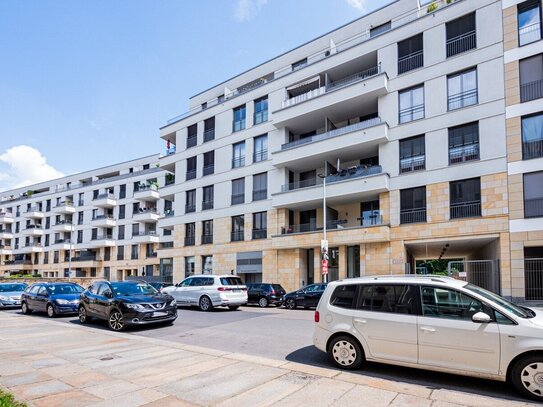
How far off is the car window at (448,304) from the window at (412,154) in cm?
1847

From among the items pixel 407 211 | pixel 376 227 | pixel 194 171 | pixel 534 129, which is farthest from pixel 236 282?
pixel 194 171

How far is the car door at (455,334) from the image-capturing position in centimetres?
573

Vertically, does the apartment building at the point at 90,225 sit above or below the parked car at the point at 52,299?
above

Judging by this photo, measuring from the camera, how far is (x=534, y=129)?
19.8 meters

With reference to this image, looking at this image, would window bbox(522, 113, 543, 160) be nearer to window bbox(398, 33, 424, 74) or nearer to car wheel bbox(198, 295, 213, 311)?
window bbox(398, 33, 424, 74)

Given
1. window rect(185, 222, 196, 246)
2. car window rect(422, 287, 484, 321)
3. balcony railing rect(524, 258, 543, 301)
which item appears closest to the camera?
car window rect(422, 287, 484, 321)

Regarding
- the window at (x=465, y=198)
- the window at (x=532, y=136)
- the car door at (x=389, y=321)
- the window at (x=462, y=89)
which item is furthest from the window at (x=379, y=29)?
the car door at (x=389, y=321)

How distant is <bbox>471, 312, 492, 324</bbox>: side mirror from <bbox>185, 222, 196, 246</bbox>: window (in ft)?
101

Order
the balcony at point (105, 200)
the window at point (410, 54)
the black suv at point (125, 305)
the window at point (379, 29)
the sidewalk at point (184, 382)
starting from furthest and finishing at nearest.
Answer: the balcony at point (105, 200) < the window at point (379, 29) < the window at point (410, 54) < the black suv at point (125, 305) < the sidewalk at point (184, 382)

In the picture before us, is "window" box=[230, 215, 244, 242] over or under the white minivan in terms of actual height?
over

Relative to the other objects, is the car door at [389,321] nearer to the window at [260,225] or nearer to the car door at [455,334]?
the car door at [455,334]

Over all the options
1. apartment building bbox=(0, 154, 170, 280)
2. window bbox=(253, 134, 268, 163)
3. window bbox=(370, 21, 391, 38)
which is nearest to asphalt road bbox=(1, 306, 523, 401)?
window bbox=(253, 134, 268, 163)

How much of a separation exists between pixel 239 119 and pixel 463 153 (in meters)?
18.6

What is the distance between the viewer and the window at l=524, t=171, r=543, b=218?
19.2 m
